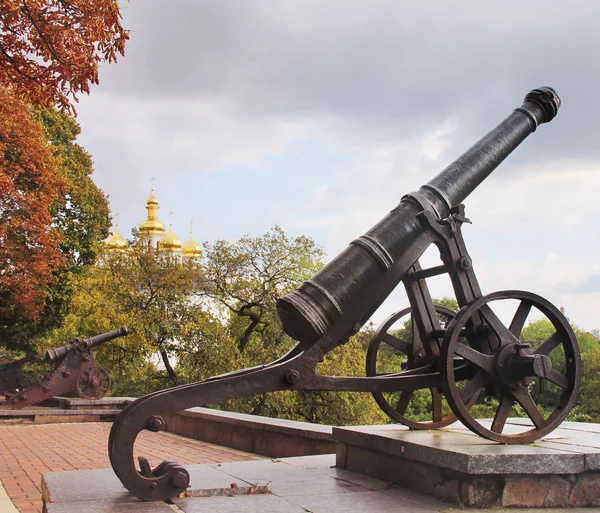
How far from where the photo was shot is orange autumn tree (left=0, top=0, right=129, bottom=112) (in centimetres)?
723

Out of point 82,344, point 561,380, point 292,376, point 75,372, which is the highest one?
point 82,344

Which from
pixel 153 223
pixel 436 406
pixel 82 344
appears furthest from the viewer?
pixel 153 223

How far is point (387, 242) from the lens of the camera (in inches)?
207

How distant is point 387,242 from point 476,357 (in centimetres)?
100

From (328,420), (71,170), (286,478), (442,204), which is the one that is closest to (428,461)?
(286,478)

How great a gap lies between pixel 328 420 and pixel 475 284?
58.2 ft

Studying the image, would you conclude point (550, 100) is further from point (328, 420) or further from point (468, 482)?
point (328, 420)

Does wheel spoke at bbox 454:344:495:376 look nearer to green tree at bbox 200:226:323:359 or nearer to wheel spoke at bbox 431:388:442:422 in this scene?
wheel spoke at bbox 431:388:442:422

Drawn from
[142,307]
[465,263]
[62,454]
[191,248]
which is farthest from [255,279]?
[191,248]

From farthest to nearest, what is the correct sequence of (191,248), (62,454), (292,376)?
(191,248)
(62,454)
(292,376)

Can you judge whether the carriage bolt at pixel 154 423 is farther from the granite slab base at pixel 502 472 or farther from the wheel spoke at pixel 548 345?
the wheel spoke at pixel 548 345

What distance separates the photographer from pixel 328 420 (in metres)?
22.5

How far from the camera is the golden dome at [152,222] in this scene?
59312mm

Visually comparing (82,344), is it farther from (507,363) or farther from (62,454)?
(507,363)
